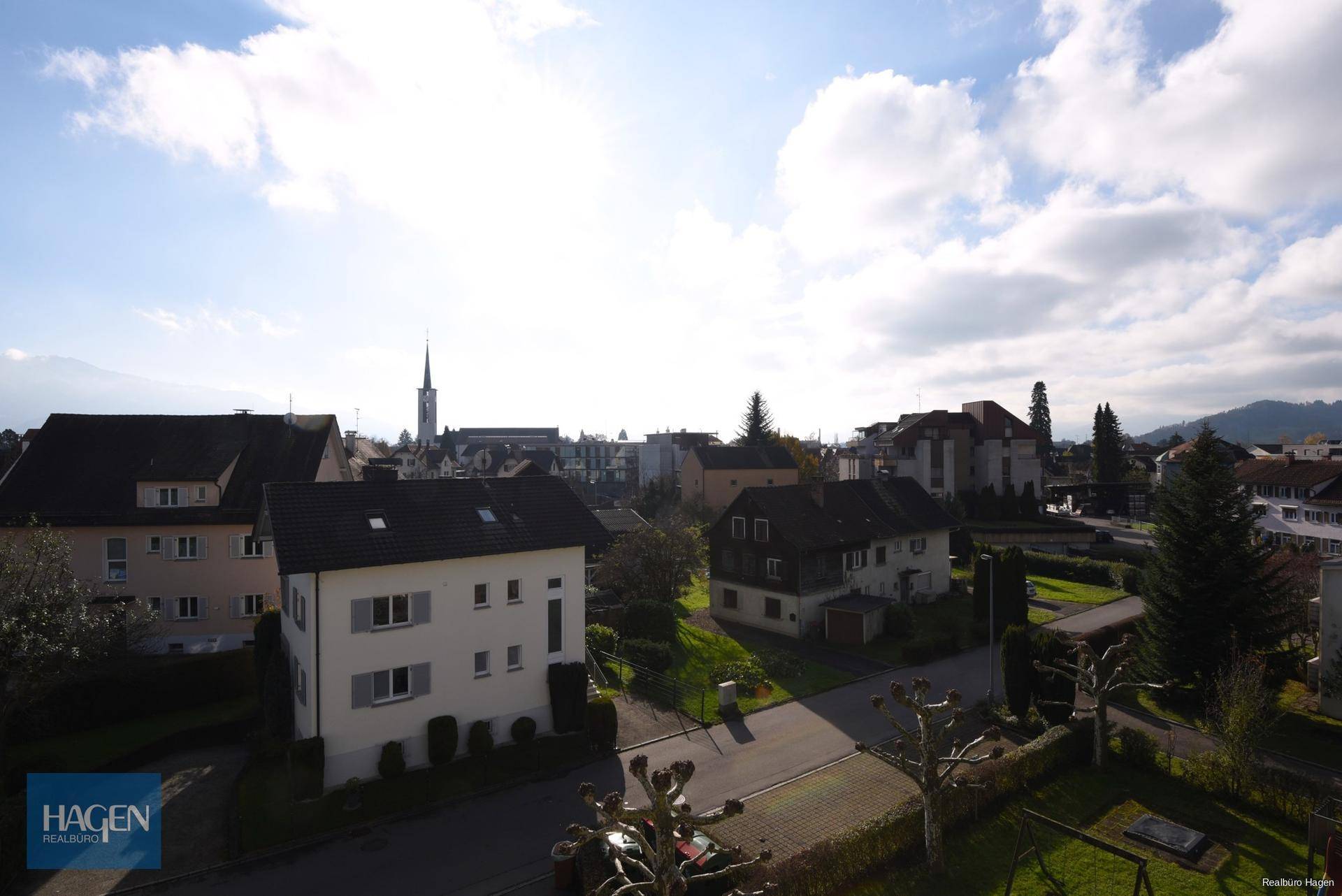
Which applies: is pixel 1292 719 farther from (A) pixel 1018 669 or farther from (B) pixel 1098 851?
(B) pixel 1098 851

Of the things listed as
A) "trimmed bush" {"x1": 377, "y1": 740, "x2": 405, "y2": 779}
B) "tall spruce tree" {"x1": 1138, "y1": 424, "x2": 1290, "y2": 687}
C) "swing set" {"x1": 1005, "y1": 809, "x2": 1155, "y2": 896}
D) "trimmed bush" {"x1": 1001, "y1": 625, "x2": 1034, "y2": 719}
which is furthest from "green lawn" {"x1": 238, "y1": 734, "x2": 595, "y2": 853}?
"tall spruce tree" {"x1": 1138, "y1": 424, "x2": 1290, "y2": 687}

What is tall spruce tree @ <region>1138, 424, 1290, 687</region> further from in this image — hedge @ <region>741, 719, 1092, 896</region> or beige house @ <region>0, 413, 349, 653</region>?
beige house @ <region>0, 413, 349, 653</region>

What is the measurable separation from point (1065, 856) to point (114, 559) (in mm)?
38533

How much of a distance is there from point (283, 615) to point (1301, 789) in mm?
31044

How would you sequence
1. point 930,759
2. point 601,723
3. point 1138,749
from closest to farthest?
point 930,759 < point 1138,749 < point 601,723

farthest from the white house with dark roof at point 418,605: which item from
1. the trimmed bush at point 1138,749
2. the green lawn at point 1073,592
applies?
the green lawn at point 1073,592

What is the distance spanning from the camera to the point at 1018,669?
2516cm

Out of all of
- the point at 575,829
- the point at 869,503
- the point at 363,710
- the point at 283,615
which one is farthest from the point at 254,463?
the point at 869,503

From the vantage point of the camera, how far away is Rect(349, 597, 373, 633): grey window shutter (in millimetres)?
20172

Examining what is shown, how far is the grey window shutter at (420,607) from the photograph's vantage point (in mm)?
21234

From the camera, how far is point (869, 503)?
4416 cm

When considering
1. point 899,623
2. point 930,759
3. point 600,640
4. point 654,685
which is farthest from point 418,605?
point 899,623

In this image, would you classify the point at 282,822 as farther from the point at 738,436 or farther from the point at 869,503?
the point at 738,436

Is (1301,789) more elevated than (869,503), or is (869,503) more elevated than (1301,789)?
(869,503)
